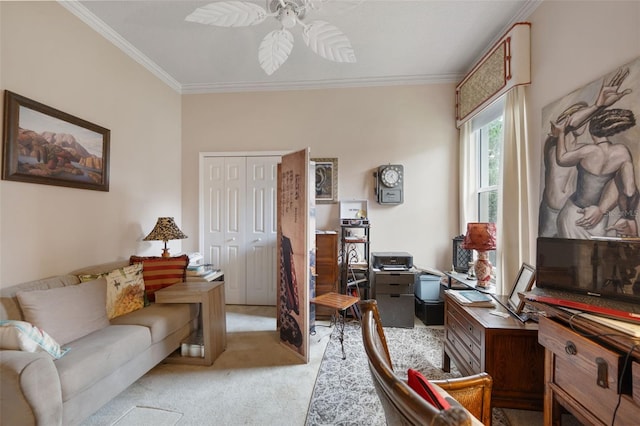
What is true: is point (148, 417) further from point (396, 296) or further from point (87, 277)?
point (396, 296)

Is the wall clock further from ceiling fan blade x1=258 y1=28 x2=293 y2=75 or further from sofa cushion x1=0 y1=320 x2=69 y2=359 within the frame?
sofa cushion x1=0 y1=320 x2=69 y2=359

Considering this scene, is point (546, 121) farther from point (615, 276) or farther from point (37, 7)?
point (37, 7)

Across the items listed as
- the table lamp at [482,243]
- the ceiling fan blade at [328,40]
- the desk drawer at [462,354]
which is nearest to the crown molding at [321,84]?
the ceiling fan blade at [328,40]

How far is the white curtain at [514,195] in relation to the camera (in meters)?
2.17

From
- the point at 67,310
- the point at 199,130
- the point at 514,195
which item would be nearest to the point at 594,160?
the point at 514,195

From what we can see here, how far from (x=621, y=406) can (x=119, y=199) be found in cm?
386

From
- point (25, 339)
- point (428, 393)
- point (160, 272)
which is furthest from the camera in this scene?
point (160, 272)


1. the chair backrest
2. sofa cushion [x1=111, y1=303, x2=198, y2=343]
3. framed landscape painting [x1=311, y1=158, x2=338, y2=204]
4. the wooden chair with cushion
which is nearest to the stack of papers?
the wooden chair with cushion

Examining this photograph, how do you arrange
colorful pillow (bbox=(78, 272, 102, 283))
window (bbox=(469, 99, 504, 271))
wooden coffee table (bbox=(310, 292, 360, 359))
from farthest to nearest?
window (bbox=(469, 99, 504, 271)) < wooden coffee table (bbox=(310, 292, 360, 359)) < colorful pillow (bbox=(78, 272, 102, 283))

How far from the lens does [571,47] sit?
181 cm

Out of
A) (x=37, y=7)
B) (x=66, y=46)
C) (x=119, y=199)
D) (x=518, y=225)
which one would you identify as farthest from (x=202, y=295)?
(x=518, y=225)

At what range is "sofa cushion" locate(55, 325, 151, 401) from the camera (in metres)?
1.44

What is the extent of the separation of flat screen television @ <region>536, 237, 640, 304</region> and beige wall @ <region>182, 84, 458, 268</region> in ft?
6.70

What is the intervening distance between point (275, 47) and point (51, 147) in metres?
2.02
